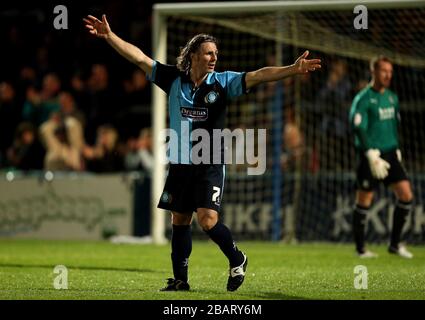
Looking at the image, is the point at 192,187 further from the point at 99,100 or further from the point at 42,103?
the point at 42,103

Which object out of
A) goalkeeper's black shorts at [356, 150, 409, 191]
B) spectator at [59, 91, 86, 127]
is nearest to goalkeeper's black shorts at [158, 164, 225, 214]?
goalkeeper's black shorts at [356, 150, 409, 191]

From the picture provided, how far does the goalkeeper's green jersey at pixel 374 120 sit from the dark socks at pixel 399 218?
2.37 ft

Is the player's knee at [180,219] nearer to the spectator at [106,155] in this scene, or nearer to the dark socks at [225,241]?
the dark socks at [225,241]

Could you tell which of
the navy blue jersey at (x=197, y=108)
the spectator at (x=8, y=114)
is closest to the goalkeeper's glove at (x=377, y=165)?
the navy blue jersey at (x=197, y=108)

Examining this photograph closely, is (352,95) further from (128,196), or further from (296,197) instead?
(128,196)

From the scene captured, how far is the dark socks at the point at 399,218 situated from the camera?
1204 cm

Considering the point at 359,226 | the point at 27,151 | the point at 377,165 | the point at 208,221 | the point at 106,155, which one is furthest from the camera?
the point at 27,151

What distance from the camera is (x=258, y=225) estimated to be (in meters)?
15.0

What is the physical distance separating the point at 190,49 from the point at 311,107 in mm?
8032

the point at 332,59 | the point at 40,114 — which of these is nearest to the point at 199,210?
the point at 332,59

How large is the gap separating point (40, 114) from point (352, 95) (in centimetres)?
597

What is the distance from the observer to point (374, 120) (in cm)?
1191

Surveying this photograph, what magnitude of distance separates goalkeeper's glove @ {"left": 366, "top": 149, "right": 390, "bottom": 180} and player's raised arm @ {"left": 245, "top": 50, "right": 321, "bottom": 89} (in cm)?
441

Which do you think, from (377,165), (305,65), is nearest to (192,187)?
(305,65)
